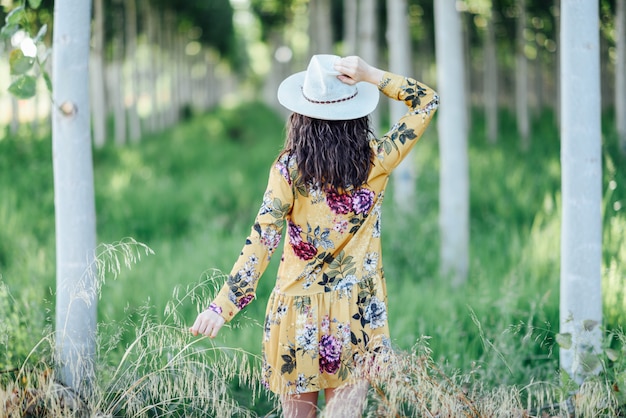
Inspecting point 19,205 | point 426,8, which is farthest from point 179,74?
point 19,205

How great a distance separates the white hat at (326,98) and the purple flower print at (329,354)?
778 millimetres

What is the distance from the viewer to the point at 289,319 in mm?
2318

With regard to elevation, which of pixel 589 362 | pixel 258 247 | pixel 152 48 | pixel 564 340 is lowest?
pixel 589 362

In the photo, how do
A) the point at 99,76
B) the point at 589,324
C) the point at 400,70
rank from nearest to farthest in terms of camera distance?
the point at 589,324, the point at 400,70, the point at 99,76

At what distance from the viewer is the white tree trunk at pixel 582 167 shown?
9.62 feet

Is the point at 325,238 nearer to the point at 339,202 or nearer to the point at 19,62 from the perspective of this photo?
the point at 339,202

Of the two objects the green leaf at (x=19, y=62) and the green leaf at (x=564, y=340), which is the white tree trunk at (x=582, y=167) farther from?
the green leaf at (x=19, y=62)

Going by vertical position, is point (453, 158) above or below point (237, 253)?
above

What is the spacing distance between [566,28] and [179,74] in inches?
766

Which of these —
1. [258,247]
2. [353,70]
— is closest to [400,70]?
[353,70]

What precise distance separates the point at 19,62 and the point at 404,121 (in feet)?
5.36

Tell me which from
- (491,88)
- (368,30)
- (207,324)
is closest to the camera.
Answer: (207,324)

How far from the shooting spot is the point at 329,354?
2336mm

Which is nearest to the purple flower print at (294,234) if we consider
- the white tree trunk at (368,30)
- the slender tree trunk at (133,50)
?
the white tree trunk at (368,30)
